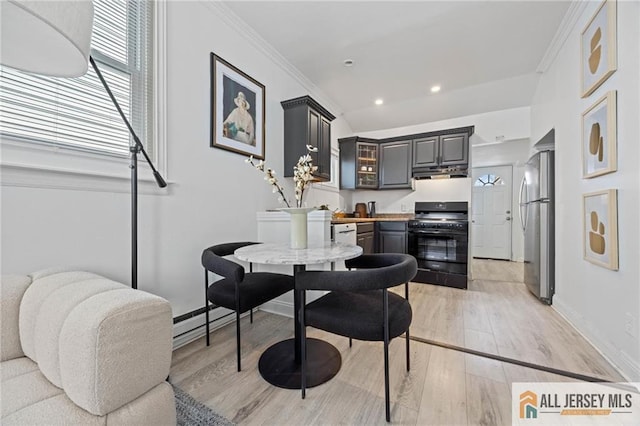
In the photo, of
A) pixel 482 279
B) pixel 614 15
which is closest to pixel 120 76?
pixel 614 15

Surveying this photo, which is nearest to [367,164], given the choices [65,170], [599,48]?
[599,48]

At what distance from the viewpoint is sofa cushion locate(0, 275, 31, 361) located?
35.6 inches

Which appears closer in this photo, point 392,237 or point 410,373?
point 410,373

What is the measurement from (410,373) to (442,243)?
8.06 feet

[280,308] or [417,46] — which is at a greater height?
[417,46]

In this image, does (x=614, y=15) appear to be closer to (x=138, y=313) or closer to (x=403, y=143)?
(x=403, y=143)

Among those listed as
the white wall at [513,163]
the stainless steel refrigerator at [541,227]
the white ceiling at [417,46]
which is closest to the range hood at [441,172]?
the stainless steel refrigerator at [541,227]

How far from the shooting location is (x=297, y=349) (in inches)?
64.4

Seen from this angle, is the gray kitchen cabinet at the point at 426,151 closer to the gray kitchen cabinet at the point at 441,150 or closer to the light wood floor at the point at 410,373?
the gray kitchen cabinet at the point at 441,150

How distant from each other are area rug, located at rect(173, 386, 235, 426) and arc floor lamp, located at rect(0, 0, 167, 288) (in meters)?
1.49

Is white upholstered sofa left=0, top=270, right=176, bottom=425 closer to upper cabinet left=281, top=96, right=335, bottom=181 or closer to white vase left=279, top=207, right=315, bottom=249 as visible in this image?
white vase left=279, top=207, right=315, bottom=249

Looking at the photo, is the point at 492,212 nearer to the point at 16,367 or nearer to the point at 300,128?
the point at 300,128

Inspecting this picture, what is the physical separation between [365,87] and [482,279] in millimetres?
3449

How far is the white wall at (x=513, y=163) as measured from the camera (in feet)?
16.7
